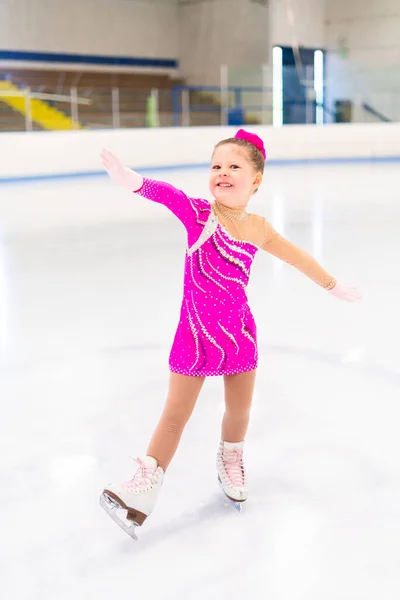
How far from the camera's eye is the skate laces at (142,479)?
4.28 feet

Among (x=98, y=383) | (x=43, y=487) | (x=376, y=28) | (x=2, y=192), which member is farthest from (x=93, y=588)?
(x=376, y=28)

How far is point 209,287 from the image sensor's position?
4.35 ft

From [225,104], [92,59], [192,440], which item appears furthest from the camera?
[92,59]

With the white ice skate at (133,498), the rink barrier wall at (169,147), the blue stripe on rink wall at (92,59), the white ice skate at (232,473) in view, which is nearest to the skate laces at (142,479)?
the white ice skate at (133,498)

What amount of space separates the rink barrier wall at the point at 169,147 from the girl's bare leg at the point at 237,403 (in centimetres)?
627

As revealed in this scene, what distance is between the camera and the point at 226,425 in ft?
4.76

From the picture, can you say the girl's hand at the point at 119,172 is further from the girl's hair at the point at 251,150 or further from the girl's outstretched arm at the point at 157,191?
the girl's hair at the point at 251,150

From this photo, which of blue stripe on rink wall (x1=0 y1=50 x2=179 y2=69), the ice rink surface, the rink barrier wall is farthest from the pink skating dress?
blue stripe on rink wall (x1=0 y1=50 x2=179 y2=69)

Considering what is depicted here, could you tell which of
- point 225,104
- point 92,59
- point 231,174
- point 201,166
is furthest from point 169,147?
point 231,174

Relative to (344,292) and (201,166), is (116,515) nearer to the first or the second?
(344,292)

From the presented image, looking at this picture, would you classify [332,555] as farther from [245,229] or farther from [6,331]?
[6,331]

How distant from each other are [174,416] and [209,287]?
0.25 m

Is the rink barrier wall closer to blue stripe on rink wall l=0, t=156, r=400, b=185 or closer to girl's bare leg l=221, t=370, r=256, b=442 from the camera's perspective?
blue stripe on rink wall l=0, t=156, r=400, b=185

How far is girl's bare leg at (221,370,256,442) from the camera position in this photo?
4.56ft
